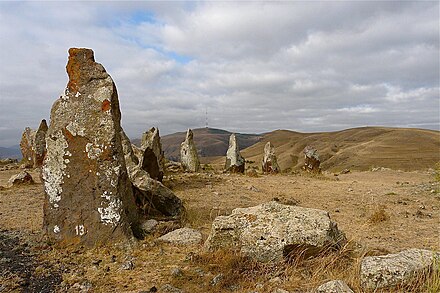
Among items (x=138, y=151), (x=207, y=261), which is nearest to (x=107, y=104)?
(x=207, y=261)

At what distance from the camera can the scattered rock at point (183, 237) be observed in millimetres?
7355

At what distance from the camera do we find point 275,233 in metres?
6.24

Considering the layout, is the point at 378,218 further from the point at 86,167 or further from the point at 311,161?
the point at 311,161

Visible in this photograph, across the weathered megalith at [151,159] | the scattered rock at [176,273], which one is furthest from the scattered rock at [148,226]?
the weathered megalith at [151,159]

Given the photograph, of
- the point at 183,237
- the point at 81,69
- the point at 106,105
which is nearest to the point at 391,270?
the point at 183,237

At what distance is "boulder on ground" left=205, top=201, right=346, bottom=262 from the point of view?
6.07 meters

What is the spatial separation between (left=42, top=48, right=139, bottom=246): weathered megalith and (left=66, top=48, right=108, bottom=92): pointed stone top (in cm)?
3

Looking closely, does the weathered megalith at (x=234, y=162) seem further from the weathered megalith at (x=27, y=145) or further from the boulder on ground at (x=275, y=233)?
the boulder on ground at (x=275, y=233)

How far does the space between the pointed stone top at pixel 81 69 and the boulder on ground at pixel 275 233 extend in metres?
3.84

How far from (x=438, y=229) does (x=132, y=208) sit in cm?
782

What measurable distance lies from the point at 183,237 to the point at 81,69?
3.88 meters

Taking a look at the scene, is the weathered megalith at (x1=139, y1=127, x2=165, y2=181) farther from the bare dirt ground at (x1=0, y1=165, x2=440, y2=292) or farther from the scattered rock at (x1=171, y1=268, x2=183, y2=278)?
the scattered rock at (x1=171, y1=268, x2=183, y2=278)

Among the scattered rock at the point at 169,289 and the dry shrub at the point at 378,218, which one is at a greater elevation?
the scattered rock at the point at 169,289

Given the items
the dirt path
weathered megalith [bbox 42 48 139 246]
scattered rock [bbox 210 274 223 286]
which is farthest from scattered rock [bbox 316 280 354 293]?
weathered megalith [bbox 42 48 139 246]
